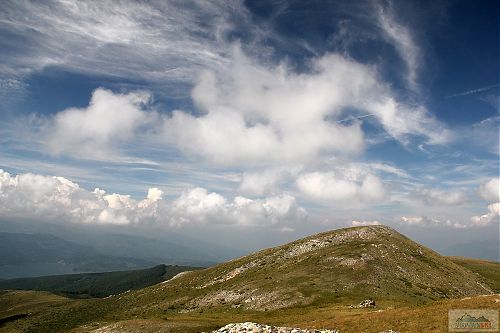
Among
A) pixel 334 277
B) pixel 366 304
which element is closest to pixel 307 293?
pixel 334 277

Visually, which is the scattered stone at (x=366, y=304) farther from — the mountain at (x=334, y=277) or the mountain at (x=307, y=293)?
the mountain at (x=334, y=277)

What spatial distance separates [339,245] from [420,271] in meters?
26.3

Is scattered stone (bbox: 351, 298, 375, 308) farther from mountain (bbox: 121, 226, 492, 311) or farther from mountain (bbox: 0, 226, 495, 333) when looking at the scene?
mountain (bbox: 121, 226, 492, 311)

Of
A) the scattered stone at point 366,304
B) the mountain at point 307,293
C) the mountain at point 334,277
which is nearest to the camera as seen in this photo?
the mountain at point 307,293

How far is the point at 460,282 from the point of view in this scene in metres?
96.9

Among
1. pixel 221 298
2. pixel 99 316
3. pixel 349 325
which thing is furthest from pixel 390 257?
pixel 99 316

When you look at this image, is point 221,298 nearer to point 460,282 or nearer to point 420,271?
point 420,271

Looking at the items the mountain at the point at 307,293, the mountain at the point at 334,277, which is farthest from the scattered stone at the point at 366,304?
the mountain at the point at 334,277

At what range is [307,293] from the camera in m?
80.8

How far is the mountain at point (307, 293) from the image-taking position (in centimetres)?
6225

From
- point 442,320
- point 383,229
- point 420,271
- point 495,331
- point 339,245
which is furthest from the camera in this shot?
point 383,229

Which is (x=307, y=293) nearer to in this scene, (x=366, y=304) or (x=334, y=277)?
(x=334, y=277)

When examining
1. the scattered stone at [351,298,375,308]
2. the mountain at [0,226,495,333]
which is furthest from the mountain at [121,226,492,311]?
the scattered stone at [351,298,375,308]

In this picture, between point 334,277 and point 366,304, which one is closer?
point 366,304
